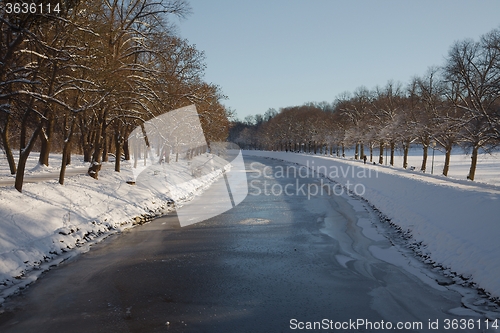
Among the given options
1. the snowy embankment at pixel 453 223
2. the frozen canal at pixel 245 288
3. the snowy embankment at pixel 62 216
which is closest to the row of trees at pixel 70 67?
the snowy embankment at pixel 62 216

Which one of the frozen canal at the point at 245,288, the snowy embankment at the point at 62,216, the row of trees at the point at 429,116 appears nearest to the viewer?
the frozen canal at the point at 245,288

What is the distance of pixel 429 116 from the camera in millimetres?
36906

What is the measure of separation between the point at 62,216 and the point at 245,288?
740cm

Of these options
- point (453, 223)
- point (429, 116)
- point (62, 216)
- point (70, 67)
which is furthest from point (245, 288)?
point (429, 116)

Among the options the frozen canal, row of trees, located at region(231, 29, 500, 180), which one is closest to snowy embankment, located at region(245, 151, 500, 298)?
the frozen canal

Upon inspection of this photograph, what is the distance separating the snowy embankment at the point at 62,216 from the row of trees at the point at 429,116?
60.6ft

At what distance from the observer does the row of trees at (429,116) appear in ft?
88.9

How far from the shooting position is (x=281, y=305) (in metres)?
7.81

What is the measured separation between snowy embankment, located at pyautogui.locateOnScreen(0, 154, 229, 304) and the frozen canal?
25.5 inches

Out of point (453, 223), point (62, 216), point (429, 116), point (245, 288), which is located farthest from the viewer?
point (429, 116)

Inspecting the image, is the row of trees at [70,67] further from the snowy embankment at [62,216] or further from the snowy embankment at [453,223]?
the snowy embankment at [453,223]

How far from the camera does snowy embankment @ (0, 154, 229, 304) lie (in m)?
9.88

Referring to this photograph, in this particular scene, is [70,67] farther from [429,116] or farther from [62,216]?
[429,116]

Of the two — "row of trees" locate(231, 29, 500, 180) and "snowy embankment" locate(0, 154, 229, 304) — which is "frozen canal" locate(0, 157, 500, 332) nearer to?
"snowy embankment" locate(0, 154, 229, 304)
